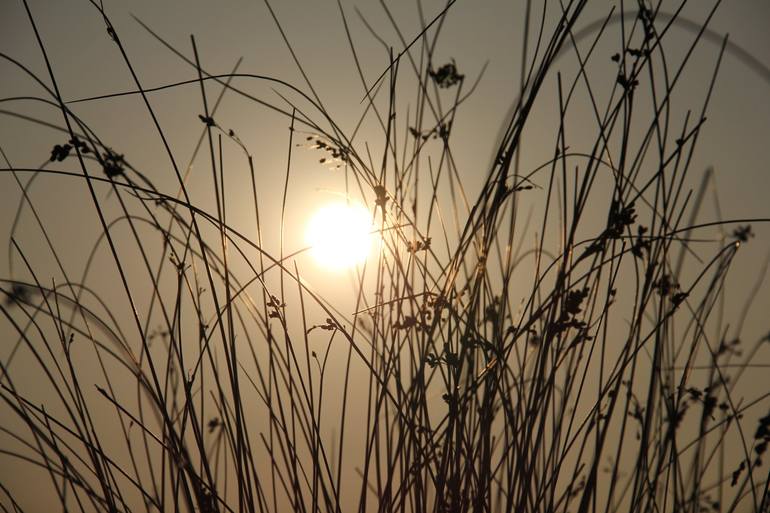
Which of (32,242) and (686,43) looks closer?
(686,43)

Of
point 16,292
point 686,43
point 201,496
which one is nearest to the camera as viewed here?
point 201,496

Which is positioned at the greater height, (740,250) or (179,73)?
(179,73)

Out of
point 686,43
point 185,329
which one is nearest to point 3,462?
point 185,329

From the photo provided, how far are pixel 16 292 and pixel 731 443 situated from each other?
1548 mm

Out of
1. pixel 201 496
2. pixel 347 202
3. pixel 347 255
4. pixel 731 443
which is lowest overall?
pixel 201 496

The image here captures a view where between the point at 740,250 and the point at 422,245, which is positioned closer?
the point at 422,245

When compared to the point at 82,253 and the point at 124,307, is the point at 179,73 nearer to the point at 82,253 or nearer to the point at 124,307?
the point at 82,253

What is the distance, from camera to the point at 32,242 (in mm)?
1458

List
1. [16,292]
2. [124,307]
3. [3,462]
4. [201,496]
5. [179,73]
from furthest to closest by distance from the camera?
[3,462]
[124,307]
[179,73]
[16,292]
[201,496]

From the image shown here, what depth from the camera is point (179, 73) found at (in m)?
1.44

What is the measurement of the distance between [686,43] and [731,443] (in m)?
0.92

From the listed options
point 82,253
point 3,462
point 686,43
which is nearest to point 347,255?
point 82,253

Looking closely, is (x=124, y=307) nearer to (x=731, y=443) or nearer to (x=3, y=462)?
(x=3, y=462)

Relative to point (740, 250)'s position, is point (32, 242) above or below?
above
